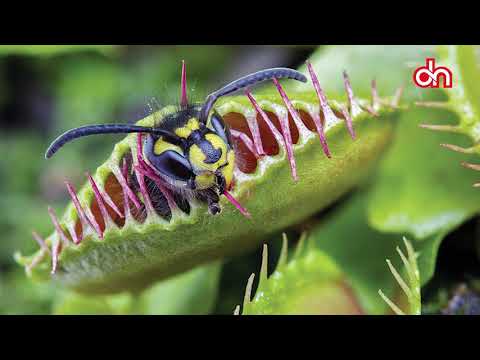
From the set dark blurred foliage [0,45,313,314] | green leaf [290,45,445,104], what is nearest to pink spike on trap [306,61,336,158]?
green leaf [290,45,445,104]

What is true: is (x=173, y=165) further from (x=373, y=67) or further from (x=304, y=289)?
(x=373, y=67)

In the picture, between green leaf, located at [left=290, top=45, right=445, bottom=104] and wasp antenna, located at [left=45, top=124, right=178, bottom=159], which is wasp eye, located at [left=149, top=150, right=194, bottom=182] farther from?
green leaf, located at [left=290, top=45, right=445, bottom=104]

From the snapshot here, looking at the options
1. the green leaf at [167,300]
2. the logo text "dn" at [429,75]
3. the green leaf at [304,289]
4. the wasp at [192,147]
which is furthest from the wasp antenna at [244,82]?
the green leaf at [167,300]

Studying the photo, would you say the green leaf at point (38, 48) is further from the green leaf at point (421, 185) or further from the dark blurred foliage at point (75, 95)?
the green leaf at point (421, 185)

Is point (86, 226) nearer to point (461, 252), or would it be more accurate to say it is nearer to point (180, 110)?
point (180, 110)

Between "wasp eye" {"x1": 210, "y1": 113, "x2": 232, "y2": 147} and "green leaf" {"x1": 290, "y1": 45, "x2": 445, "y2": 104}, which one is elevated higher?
"wasp eye" {"x1": 210, "y1": 113, "x2": 232, "y2": 147}

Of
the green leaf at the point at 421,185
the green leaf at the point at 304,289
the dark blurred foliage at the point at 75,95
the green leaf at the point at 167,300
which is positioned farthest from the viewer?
the dark blurred foliage at the point at 75,95
